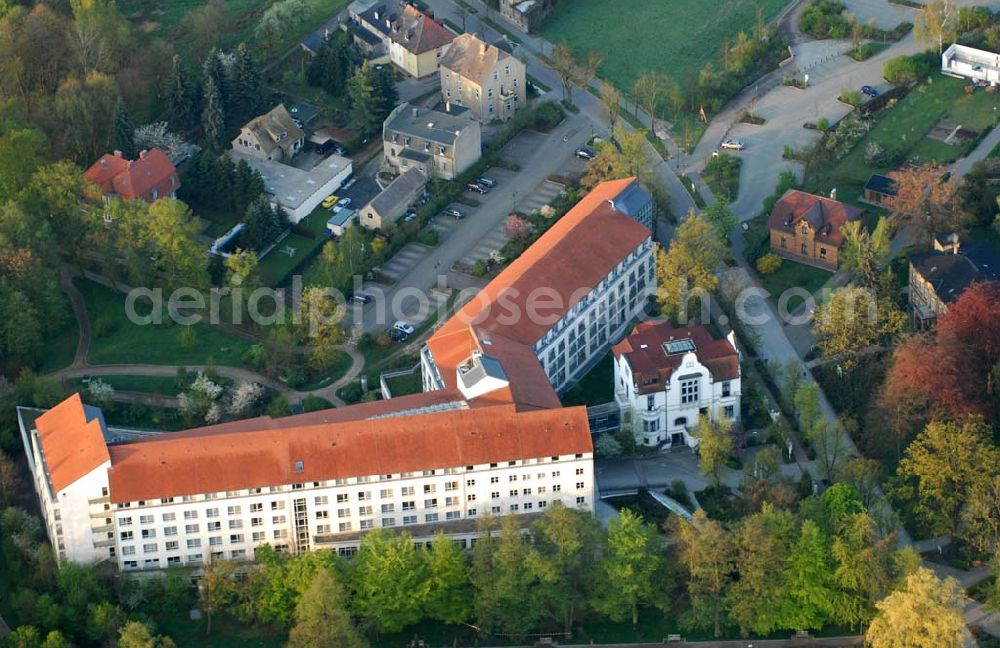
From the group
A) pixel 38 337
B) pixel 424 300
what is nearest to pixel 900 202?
pixel 424 300

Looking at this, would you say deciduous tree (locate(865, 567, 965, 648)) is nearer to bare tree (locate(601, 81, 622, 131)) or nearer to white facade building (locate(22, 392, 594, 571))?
white facade building (locate(22, 392, 594, 571))

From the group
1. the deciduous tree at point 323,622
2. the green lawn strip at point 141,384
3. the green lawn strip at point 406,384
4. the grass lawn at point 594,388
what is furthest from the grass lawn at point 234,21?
the deciduous tree at point 323,622

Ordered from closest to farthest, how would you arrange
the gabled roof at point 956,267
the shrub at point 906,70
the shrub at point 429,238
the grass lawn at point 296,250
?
1. the gabled roof at point 956,267
2. the grass lawn at point 296,250
3. the shrub at point 429,238
4. the shrub at point 906,70

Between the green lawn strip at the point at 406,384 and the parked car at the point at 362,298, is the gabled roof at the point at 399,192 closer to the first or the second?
the parked car at the point at 362,298

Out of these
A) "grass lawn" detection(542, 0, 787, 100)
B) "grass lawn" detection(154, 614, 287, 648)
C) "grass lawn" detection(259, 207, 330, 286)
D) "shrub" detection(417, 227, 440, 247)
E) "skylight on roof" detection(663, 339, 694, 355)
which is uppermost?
"skylight on roof" detection(663, 339, 694, 355)

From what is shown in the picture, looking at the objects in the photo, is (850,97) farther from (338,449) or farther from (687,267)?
(338,449)

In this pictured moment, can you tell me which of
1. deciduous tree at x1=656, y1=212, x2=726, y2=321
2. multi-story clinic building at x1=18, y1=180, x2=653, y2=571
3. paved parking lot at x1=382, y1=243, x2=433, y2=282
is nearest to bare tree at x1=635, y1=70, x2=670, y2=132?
deciduous tree at x1=656, y1=212, x2=726, y2=321

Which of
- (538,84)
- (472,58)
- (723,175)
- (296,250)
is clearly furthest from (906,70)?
(296,250)
